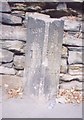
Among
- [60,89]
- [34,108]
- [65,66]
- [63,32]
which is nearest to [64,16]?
[63,32]

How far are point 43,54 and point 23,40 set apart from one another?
1.90 ft

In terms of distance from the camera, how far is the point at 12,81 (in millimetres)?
4895

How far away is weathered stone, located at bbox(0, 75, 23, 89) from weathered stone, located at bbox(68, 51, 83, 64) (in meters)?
0.86

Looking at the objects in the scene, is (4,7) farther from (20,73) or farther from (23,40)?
(20,73)

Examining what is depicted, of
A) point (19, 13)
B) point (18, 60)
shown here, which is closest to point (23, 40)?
point (18, 60)

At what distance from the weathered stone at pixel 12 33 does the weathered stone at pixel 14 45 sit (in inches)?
2.5

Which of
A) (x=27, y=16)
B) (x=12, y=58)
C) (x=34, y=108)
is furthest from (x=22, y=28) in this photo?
(x=34, y=108)

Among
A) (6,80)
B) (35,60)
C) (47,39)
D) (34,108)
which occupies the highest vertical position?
(47,39)

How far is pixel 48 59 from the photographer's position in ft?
14.5

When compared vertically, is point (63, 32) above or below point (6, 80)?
above

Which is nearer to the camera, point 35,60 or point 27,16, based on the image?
point 35,60

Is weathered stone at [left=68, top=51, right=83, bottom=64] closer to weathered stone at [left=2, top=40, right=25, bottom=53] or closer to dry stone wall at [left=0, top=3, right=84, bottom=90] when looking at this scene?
dry stone wall at [left=0, top=3, right=84, bottom=90]

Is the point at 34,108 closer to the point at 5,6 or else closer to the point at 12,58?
the point at 12,58

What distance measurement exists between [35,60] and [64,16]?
96 cm
